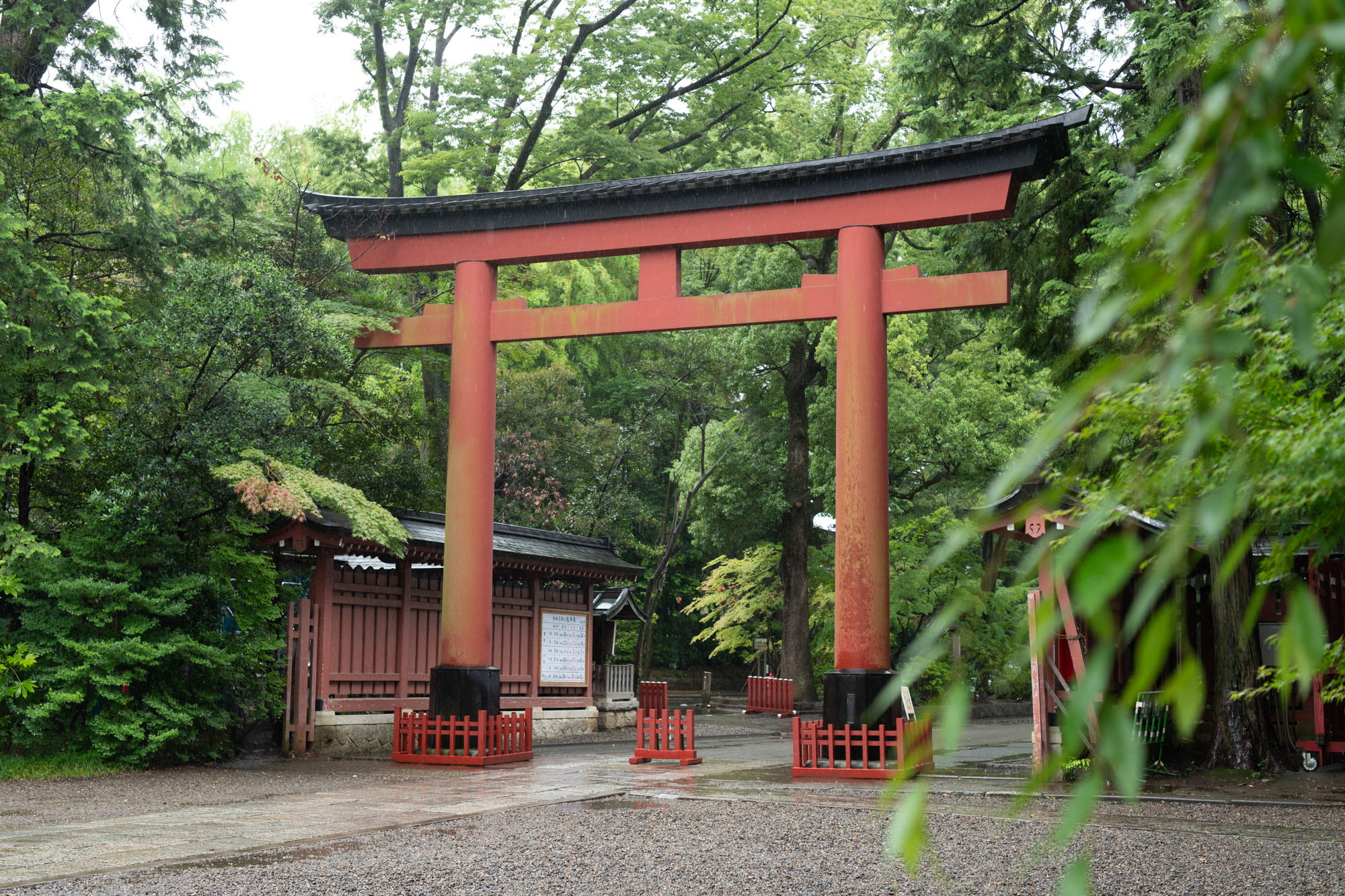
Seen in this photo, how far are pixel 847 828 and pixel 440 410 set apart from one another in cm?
1403

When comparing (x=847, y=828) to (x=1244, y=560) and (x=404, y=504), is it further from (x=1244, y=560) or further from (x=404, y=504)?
(x=404, y=504)

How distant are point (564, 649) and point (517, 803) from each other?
8310 mm

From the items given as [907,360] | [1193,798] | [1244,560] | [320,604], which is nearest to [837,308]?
[1244,560]

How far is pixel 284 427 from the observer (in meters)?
12.9

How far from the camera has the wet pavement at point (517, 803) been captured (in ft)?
23.4

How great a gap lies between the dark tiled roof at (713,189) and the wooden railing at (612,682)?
8581 mm

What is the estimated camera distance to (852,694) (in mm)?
11688

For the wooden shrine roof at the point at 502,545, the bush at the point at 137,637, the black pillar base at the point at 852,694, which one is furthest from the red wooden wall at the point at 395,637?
the black pillar base at the point at 852,694

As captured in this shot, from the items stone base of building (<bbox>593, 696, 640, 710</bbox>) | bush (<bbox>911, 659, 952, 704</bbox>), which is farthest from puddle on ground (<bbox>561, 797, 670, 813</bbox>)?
bush (<bbox>911, 659, 952, 704</bbox>)

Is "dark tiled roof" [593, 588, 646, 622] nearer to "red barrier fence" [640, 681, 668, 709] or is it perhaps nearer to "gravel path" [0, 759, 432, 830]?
"red barrier fence" [640, 681, 668, 709]

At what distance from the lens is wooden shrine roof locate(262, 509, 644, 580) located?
13203 millimetres

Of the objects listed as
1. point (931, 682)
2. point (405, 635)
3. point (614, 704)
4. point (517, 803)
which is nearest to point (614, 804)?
point (517, 803)

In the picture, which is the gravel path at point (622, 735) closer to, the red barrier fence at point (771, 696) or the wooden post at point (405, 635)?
the wooden post at point (405, 635)

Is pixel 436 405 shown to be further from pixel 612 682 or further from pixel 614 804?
pixel 614 804
